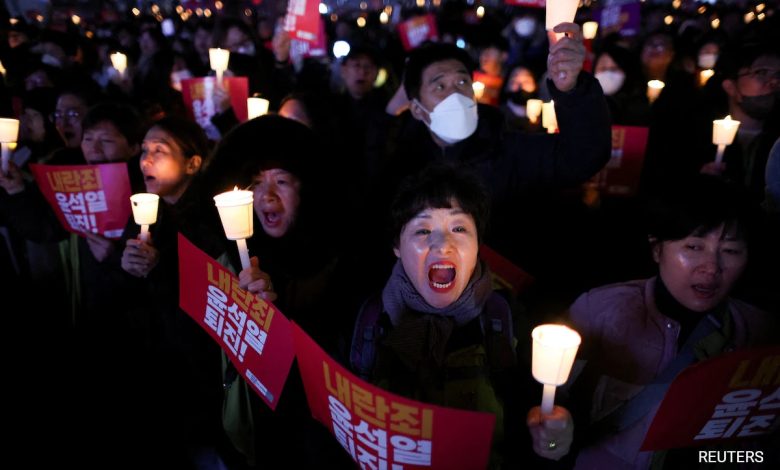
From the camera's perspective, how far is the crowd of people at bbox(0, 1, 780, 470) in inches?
85.6

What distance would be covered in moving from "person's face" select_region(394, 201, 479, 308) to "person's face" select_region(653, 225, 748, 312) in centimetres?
85

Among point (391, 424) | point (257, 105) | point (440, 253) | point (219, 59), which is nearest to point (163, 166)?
point (257, 105)

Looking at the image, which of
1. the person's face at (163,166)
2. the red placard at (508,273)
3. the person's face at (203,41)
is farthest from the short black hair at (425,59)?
the person's face at (203,41)

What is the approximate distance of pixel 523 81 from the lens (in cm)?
658

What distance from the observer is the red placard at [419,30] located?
33.6 ft

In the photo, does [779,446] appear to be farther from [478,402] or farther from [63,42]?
[63,42]

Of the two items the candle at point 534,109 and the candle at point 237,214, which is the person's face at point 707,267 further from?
the candle at point 534,109

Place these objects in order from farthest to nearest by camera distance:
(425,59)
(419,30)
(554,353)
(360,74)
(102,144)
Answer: (419,30)
(360,74)
(102,144)
(425,59)
(554,353)

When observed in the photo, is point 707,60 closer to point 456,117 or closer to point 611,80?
point 611,80

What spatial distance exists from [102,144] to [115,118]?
0.22m

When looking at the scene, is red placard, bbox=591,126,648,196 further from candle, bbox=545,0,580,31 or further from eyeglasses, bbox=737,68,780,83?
candle, bbox=545,0,580,31

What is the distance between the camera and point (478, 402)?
2041 millimetres

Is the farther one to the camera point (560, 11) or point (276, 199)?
point (276, 199)

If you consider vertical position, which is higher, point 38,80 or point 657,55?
point 657,55
